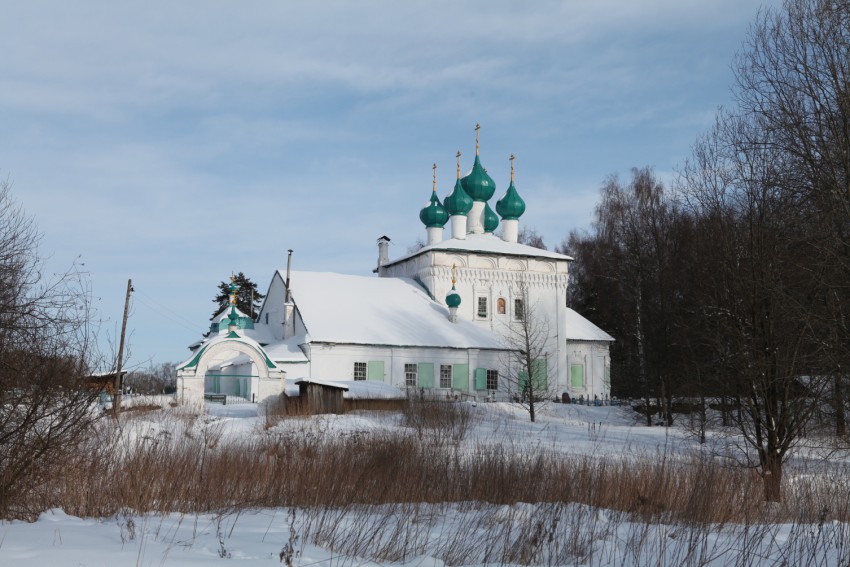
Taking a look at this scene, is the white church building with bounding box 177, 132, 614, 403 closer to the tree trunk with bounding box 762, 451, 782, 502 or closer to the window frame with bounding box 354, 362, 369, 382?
the window frame with bounding box 354, 362, 369, 382

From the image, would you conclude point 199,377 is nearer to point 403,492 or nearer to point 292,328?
point 292,328

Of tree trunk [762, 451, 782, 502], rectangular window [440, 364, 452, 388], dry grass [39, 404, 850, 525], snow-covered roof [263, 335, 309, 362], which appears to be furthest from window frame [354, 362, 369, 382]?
tree trunk [762, 451, 782, 502]

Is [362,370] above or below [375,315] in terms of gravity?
below

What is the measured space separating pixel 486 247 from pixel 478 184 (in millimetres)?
4364

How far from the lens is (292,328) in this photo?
35.7 metres

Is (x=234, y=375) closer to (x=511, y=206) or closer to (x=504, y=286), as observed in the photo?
(x=504, y=286)

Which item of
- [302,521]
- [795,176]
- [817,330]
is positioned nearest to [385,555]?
[302,521]

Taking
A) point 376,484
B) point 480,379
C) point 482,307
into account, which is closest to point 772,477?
point 376,484

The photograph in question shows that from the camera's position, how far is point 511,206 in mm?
43031

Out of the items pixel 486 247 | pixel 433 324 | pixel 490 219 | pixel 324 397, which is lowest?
pixel 324 397

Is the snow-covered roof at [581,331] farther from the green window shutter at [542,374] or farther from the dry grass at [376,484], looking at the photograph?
A: the dry grass at [376,484]

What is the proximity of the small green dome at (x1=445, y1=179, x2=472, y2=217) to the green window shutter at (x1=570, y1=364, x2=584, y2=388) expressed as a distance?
364 inches

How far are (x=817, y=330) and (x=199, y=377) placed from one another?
818 inches

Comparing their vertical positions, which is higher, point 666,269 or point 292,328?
point 666,269
